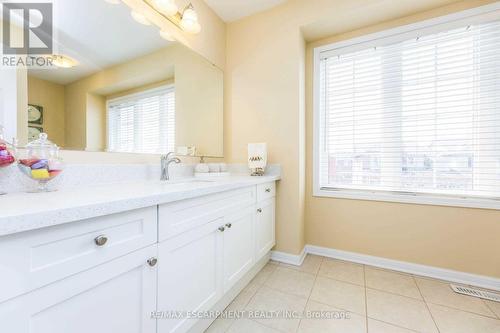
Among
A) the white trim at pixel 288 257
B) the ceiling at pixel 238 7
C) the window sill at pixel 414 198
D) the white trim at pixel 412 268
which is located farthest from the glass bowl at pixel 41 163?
the white trim at pixel 412 268

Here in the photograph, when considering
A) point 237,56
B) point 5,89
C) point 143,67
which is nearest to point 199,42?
Result: point 237,56

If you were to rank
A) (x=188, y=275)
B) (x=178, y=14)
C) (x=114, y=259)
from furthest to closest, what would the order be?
(x=178, y=14)
(x=188, y=275)
(x=114, y=259)

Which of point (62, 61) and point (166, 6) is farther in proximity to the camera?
point (166, 6)

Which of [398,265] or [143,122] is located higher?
[143,122]

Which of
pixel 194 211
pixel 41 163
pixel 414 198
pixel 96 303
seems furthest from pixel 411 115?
pixel 41 163

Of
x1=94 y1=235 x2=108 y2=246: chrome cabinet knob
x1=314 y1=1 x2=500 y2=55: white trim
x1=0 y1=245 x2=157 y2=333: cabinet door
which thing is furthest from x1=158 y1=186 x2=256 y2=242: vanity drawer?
x1=314 y1=1 x2=500 y2=55: white trim

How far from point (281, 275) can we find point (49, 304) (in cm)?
157

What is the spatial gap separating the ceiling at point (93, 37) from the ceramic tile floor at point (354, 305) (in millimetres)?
1627

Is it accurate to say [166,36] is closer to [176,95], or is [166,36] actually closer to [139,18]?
[139,18]

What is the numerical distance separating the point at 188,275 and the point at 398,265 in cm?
187

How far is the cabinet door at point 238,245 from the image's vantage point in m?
1.29

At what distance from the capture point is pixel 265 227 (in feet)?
6.01

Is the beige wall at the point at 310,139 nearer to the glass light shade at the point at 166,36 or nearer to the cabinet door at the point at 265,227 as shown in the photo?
the cabinet door at the point at 265,227

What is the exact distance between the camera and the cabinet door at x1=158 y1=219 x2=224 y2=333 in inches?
34.4
